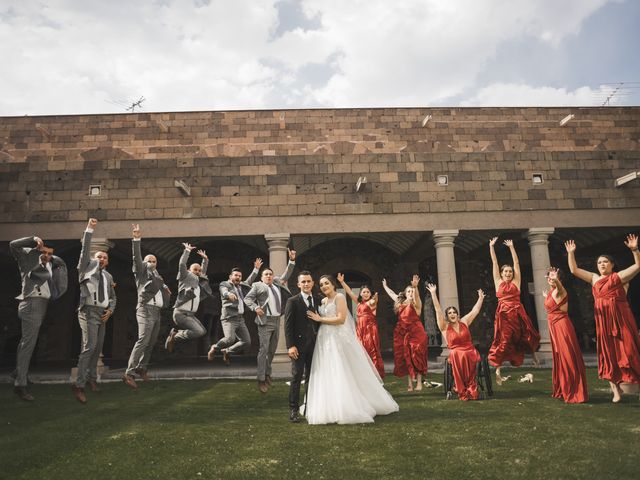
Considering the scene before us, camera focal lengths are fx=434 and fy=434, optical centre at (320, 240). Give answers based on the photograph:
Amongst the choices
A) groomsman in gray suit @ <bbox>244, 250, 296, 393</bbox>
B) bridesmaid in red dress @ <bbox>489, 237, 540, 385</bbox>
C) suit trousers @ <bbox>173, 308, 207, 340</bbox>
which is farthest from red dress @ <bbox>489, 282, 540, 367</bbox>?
suit trousers @ <bbox>173, 308, 207, 340</bbox>

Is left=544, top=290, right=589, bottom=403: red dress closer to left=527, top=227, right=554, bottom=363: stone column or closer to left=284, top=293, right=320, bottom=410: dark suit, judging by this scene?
left=284, top=293, right=320, bottom=410: dark suit

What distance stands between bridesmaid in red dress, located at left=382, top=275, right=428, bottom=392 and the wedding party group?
0.06 ft

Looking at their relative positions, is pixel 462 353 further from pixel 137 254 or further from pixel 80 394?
pixel 80 394

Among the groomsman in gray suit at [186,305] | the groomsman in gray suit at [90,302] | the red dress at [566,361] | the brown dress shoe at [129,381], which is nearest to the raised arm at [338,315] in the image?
the red dress at [566,361]

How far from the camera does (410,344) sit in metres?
7.45

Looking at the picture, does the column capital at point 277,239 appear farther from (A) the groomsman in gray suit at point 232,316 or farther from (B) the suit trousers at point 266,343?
(B) the suit trousers at point 266,343

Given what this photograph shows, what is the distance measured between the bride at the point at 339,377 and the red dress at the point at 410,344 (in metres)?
2.26

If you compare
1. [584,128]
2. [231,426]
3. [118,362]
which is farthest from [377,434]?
[584,128]

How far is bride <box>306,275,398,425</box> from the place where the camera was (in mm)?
4645

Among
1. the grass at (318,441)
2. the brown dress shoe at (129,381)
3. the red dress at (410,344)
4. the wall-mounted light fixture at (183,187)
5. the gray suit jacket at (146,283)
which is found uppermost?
the wall-mounted light fixture at (183,187)

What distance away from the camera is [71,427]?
4.66m

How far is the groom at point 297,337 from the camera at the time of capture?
4.82 m

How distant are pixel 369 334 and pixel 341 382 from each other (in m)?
3.57

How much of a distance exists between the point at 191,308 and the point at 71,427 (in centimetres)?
309
